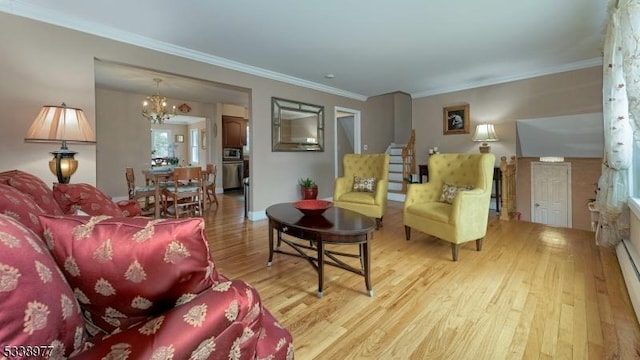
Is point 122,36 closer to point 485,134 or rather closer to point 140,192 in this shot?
point 140,192

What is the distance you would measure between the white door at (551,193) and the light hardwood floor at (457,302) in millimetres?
2491

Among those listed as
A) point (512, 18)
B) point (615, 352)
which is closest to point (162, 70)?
point (512, 18)

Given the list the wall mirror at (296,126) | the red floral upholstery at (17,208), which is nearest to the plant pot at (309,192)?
the wall mirror at (296,126)

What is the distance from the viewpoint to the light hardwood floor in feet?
5.08

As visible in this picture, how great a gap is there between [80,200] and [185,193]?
236 centimetres

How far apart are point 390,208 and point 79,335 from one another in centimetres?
503

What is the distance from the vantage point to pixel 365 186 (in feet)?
13.3

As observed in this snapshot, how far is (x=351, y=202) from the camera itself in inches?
150

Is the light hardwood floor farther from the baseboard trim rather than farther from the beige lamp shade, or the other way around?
the beige lamp shade

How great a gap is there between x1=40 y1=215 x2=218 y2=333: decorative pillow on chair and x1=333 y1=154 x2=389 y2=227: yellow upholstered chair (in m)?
3.11

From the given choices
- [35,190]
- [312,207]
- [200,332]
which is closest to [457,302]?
[312,207]

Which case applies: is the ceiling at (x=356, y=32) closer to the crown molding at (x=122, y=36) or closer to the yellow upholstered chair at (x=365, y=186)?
the crown molding at (x=122, y=36)

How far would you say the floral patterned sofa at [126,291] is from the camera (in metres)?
0.57

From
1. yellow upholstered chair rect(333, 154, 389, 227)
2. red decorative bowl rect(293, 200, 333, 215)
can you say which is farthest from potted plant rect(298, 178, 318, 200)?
red decorative bowl rect(293, 200, 333, 215)
